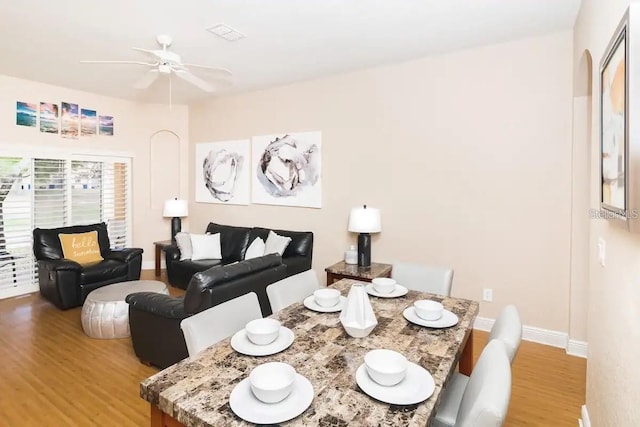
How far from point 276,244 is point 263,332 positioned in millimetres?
3049

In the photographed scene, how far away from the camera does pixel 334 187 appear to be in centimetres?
443

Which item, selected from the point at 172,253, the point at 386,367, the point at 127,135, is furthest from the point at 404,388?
the point at 127,135

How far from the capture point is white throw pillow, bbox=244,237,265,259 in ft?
14.9

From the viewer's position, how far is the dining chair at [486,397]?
1005 millimetres

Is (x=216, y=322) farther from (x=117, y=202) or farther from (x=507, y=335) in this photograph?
(x=117, y=202)

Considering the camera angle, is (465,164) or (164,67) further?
(465,164)

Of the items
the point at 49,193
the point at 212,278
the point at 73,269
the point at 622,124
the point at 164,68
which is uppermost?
the point at 164,68

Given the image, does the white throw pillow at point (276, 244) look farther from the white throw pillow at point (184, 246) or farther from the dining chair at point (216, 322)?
the dining chair at point (216, 322)

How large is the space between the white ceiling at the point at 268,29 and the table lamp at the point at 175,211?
6.73 ft

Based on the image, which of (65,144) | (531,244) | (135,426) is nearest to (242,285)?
(135,426)

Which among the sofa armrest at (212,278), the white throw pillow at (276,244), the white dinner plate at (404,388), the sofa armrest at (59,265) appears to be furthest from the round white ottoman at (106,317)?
the white dinner plate at (404,388)

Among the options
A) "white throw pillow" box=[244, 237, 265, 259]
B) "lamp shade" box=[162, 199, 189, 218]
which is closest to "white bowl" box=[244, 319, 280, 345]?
"white throw pillow" box=[244, 237, 265, 259]

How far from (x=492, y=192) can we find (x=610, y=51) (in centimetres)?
211

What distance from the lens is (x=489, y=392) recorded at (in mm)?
1077
